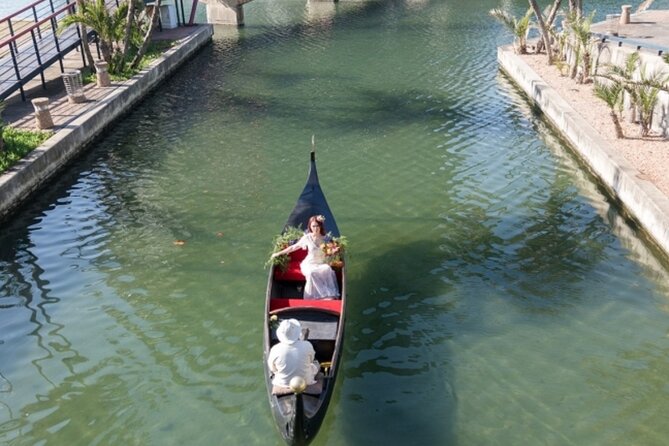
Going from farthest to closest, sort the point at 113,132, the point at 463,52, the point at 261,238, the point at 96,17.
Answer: the point at 463,52
the point at 96,17
the point at 113,132
the point at 261,238

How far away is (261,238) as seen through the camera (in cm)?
1374

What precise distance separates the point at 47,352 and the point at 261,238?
5028 mm

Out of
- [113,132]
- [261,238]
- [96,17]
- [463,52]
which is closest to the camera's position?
[261,238]

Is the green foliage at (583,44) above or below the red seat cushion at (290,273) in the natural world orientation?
above

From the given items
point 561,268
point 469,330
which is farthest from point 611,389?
point 561,268

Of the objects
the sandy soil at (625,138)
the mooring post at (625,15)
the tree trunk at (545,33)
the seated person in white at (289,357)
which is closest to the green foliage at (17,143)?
the seated person in white at (289,357)

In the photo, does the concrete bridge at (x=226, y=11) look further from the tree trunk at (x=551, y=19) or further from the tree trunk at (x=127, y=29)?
the tree trunk at (x=551, y=19)

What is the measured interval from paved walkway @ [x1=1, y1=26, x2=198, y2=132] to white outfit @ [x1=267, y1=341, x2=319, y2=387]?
13.5 metres

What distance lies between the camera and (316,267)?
34.2 feet

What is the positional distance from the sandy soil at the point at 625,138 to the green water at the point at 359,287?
1.18 metres

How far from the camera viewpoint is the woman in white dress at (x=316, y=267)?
1027 centimetres

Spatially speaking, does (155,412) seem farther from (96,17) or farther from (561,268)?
(96,17)

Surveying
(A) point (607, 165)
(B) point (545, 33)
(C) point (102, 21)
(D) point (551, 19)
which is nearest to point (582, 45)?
(B) point (545, 33)

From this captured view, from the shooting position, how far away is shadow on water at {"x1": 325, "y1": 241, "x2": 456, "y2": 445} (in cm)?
861
